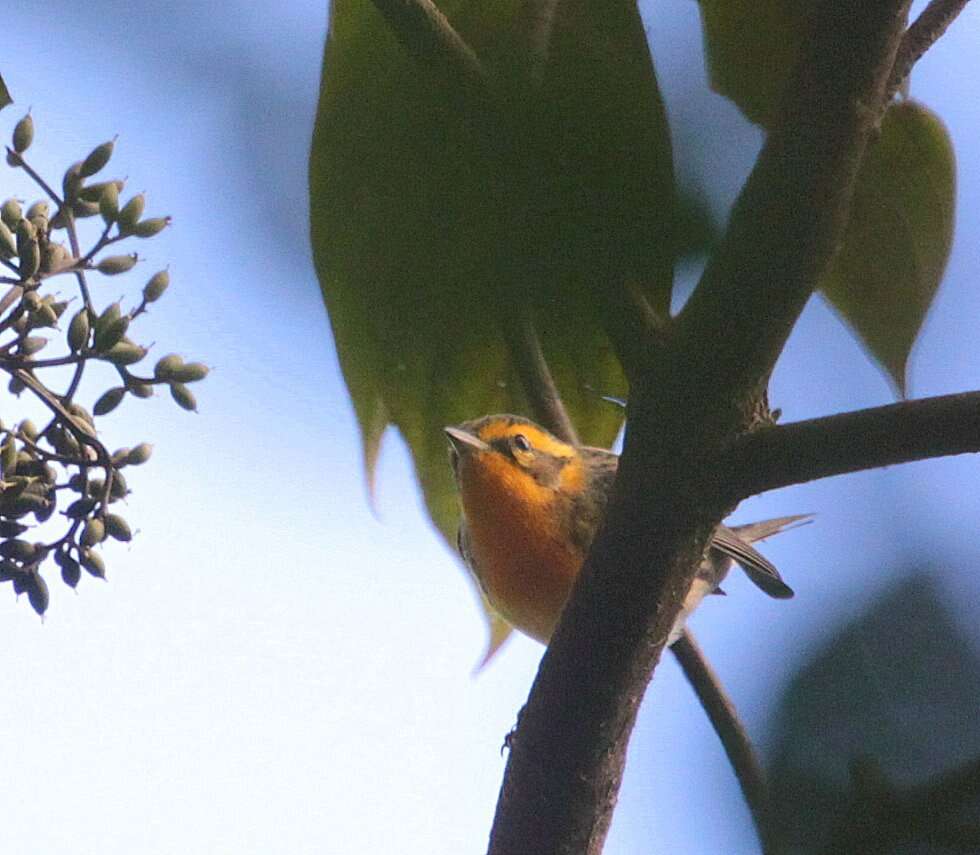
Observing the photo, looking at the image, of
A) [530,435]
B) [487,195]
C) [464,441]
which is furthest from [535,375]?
[530,435]

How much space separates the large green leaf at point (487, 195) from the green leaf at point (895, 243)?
0.76 feet

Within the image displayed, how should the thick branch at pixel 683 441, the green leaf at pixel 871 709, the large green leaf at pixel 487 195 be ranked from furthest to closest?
the thick branch at pixel 683 441 → the large green leaf at pixel 487 195 → the green leaf at pixel 871 709

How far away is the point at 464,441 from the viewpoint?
7.12 feet

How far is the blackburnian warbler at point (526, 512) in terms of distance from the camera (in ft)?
7.52

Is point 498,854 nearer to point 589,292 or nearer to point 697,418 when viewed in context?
point 697,418

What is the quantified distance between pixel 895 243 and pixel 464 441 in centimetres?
103

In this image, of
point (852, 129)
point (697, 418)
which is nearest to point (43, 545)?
point (697, 418)

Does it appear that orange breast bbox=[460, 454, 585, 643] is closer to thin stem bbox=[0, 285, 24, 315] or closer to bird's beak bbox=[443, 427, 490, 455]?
bird's beak bbox=[443, 427, 490, 455]

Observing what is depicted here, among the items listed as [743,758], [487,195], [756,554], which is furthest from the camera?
[756,554]

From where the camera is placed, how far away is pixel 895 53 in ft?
3.85

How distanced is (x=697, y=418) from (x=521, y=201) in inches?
12.3

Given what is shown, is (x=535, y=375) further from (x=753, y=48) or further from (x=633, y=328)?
(x=753, y=48)

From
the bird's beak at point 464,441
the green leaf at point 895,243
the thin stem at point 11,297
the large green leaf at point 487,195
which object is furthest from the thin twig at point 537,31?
the bird's beak at point 464,441

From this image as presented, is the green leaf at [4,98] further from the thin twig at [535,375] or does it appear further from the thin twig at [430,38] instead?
the thin twig at [535,375]
